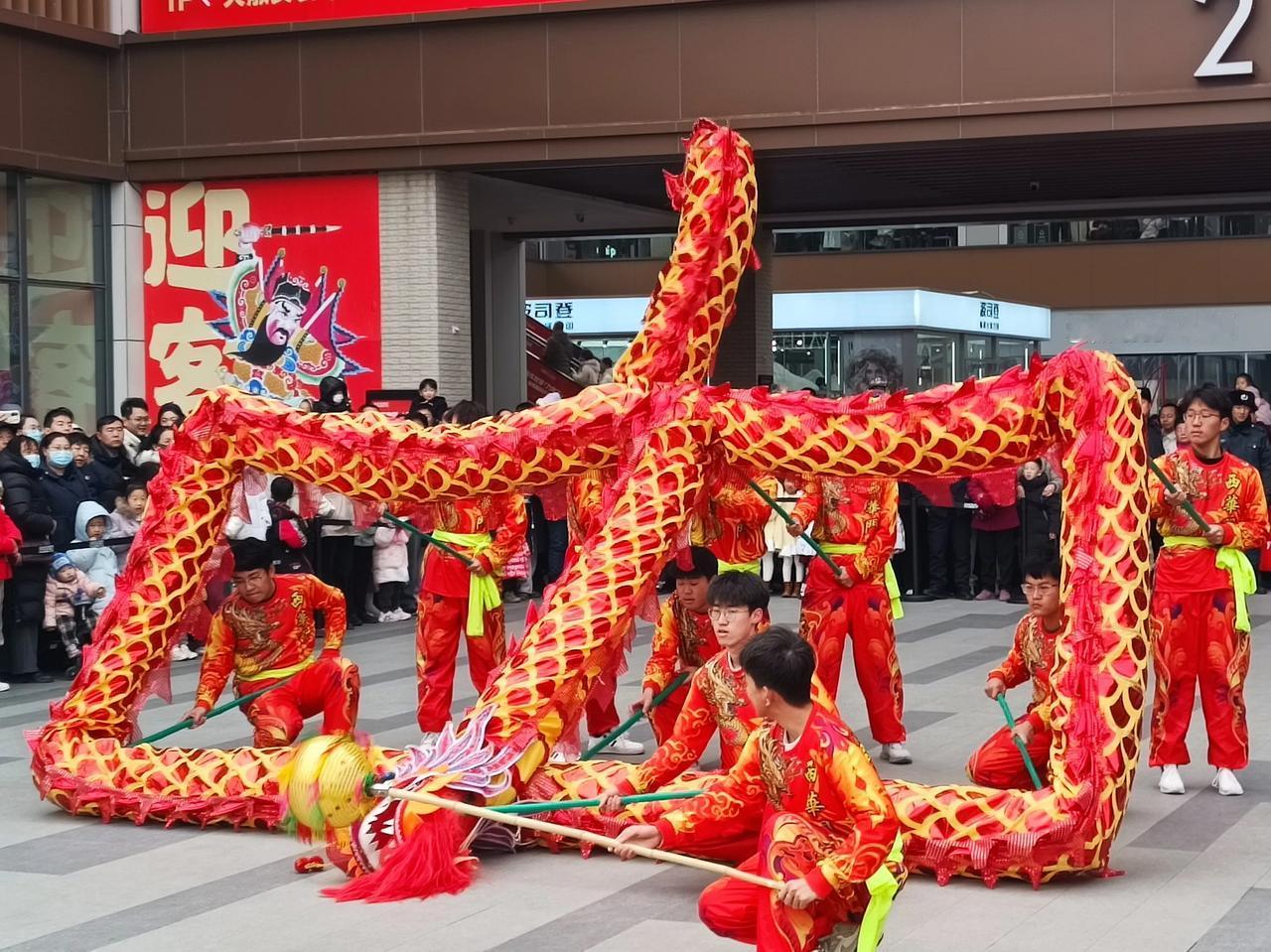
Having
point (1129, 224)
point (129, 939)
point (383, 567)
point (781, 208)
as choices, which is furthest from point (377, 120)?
point (1129, 224)

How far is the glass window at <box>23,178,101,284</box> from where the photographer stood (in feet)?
55.0

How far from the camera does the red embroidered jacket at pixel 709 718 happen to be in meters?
Result: 6.33

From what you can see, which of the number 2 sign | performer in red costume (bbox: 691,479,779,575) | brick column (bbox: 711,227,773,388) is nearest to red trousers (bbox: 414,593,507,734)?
performer in red costume (bbox: 691,479,779,575)

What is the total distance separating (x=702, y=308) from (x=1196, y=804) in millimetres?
2869

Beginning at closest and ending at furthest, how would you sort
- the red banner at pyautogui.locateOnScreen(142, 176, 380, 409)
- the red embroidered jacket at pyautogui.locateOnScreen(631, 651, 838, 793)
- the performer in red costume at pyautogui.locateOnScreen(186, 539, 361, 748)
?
the red embroidered jacket at pyautogui.locateOnScreen(631, 651, 838, 793), the performer in red costume at pyautogui.locateOnScreen(186, 539, 361, 748), the red banner at pyautogui.locateOnScreen(142, 176, 380, 409)

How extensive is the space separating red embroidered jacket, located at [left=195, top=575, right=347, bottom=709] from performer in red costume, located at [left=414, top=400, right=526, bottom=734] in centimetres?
71

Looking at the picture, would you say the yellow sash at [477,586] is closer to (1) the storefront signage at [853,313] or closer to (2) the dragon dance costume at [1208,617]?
(2) the dragon dance costume at [1208,617]

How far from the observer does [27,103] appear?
53.5 ft

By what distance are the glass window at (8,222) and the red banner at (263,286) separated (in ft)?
4.70

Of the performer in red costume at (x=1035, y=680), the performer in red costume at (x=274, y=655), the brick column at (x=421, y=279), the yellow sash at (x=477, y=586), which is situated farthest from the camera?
the brick column at (x=421, y=279)

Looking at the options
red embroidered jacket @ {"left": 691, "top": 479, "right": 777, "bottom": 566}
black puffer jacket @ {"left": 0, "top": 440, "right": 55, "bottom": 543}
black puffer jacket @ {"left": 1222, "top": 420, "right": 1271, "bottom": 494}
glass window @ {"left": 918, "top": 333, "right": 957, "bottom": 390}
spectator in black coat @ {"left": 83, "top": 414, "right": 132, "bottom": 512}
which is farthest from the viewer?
glass window @ {"left": 918, "top": 333, "right": 957, "bottom": 390}

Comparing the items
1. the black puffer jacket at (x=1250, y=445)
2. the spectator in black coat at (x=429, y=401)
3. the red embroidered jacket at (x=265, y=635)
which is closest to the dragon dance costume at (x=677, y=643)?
the red embroidered jacket at (x=265, y=635)

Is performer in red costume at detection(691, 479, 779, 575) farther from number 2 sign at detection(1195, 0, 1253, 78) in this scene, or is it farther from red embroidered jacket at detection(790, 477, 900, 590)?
number 2 sign at detection(1195, 0, 1253, 78)

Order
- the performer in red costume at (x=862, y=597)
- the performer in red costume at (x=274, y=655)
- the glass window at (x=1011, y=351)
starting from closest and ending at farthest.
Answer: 1. the performer in red costume at (x=274, y=655)
2. the performer in red costume at (x=862, y=597)
3. the glass window at (x=1011, y=351)
